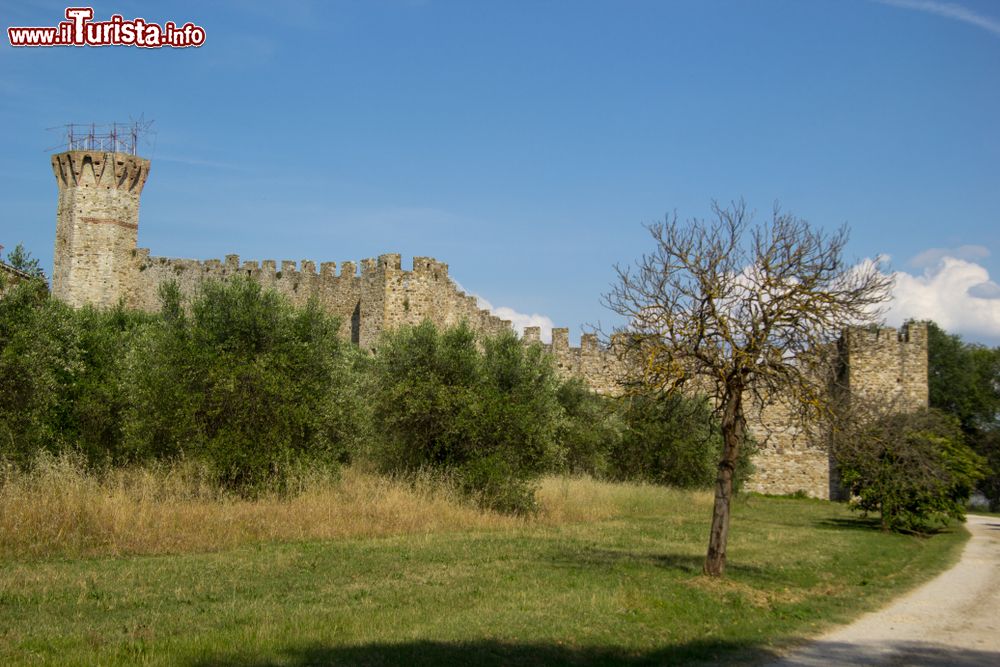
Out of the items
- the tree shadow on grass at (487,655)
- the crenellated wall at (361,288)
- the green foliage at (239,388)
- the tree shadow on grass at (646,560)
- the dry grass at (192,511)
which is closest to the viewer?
the tree shadow on grass at (487,655)

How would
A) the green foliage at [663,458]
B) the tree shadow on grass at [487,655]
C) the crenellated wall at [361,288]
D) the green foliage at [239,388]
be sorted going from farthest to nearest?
the crenellated wall at [361,288]
the green foliage at [663,458]
the green foliage at [239,388]
the tree shadow on grass at [487,655]

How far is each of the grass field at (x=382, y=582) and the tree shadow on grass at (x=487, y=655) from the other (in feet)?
0.09

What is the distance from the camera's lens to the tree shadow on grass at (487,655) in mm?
8102

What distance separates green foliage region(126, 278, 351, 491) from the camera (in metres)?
18.8

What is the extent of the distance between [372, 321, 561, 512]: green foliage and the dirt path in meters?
9.05

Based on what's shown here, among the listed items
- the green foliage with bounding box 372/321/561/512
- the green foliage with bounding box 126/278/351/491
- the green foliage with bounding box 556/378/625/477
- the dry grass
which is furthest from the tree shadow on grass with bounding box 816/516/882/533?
the green foliage with bounding box 126/278/351/491

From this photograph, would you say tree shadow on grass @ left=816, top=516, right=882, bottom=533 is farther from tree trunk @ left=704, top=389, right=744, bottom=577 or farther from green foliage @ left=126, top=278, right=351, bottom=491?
green foliage @ left=126, top=278, right=351, bottom=491

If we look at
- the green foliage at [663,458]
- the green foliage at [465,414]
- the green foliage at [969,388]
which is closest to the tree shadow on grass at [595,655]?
the green foliage at [465,414]

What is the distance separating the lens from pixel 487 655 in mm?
8539

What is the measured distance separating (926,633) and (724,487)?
3376 millimetres

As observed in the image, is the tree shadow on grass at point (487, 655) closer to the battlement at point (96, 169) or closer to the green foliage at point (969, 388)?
the battlement at point (96, 169)

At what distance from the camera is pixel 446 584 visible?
39.9ft

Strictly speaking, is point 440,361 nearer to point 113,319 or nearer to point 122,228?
point 113,319

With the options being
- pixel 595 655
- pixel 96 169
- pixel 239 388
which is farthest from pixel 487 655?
pixel 96 169
